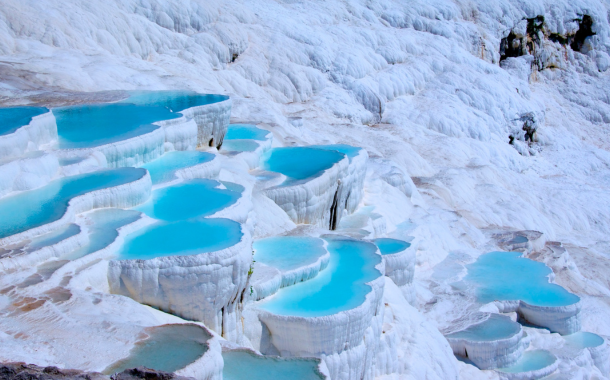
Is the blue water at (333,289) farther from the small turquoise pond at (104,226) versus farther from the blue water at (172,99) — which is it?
the blue water at (172,99)

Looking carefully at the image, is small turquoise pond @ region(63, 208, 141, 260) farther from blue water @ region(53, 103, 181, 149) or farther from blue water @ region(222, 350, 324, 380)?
blue water @ region(53, 103, 181, 149)

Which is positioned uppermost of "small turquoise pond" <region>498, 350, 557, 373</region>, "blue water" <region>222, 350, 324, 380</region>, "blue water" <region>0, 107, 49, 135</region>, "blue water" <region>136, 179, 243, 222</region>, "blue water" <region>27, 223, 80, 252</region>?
"blue water" <region>0, 107, 49, 135</region>

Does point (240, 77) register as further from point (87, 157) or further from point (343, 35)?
point (87, 157)

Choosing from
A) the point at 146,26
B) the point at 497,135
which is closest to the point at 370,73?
the point at 497,135

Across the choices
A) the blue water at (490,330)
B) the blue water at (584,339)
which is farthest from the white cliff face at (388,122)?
the blue water at (490,330)

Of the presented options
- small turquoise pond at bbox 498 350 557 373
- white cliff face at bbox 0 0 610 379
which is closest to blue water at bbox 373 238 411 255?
white cliff face at bbox 0 0 610 379
